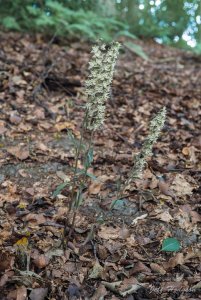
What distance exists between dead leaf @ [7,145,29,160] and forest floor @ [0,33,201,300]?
0.04 feet

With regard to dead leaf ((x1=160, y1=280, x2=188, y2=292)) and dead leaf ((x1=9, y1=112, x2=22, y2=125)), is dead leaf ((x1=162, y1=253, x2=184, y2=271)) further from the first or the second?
dead leaf ((x1=9, y1=112, x2=22, y2=125))

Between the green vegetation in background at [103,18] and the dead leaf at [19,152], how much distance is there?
12.8 ft

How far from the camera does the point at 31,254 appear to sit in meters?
2.67

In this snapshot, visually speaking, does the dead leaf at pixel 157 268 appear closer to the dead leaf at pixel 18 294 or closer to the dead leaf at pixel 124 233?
the dead leaf at pixel 124 233

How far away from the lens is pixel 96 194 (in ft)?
11.3

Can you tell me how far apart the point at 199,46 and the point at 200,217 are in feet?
24.5

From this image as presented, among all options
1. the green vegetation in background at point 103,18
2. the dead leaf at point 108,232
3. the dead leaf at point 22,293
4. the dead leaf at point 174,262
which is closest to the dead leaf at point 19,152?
the dead leaf at point 108,232

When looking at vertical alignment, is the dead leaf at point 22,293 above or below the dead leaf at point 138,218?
below

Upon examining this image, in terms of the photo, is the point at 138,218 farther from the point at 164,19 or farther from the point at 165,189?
the point at 164,19

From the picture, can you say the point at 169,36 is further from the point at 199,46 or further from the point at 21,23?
the point at 21,23

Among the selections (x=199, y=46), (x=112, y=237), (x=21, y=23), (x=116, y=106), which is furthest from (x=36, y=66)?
(x=199, y=46)

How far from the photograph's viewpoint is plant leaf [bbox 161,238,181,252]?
9.14ft

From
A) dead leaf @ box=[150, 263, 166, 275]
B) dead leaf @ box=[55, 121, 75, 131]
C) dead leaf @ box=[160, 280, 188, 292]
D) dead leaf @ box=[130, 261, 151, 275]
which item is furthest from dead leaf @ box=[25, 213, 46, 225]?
dead leaf @ box=[55, 121, 75, 131]

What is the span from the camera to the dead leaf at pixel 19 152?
12.4 ft
